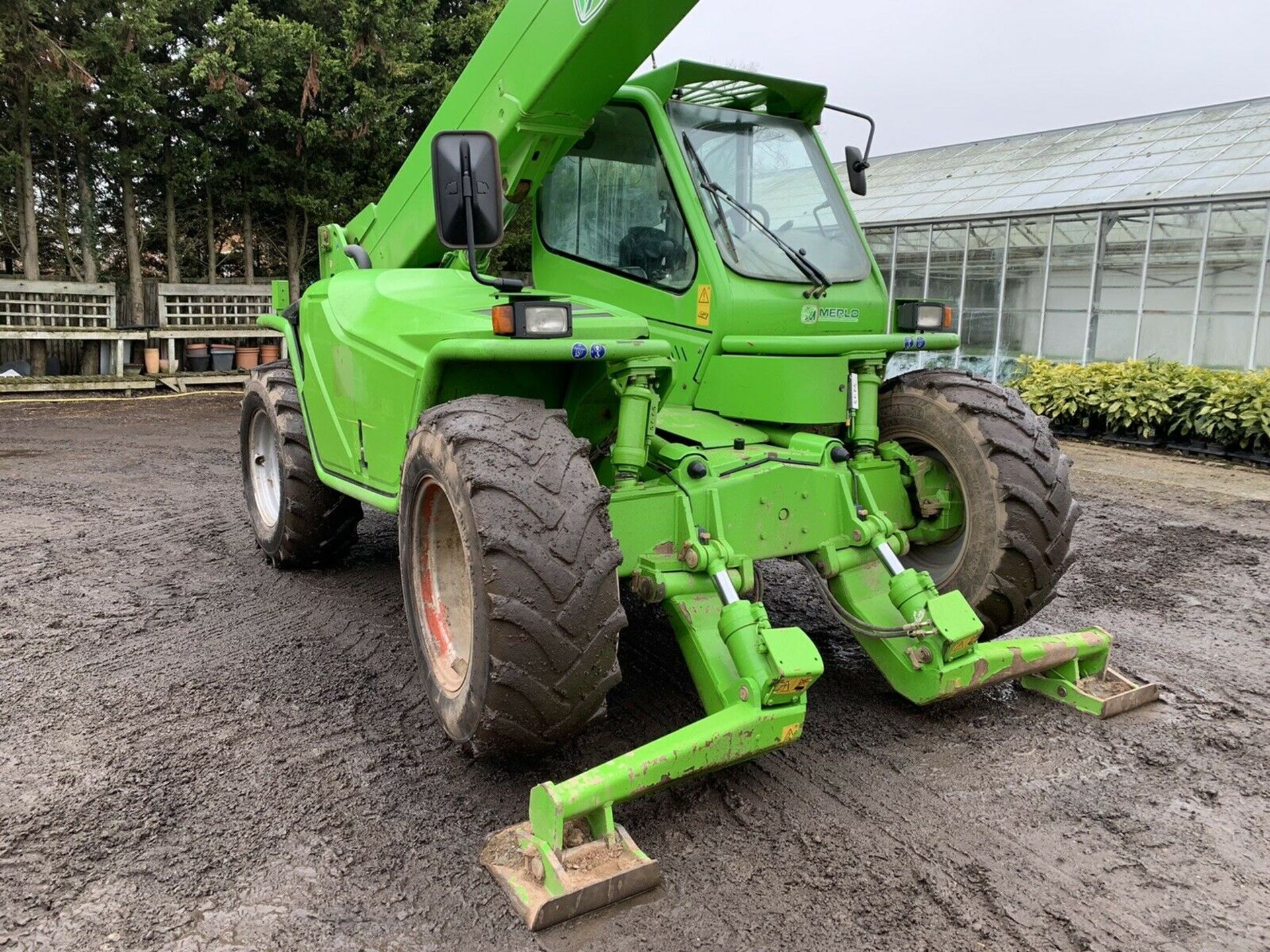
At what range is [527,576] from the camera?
2.72 metres

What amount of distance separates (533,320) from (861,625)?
1.63 meters

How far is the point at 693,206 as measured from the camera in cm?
390

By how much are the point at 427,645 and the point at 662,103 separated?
2488 mm

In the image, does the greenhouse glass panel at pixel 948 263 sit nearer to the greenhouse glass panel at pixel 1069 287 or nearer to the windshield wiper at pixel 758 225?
the greenhouse glass panel at pixel 1069 287

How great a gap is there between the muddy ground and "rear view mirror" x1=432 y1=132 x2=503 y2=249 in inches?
71.6

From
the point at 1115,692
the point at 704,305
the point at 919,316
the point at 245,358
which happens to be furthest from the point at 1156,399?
the point at 245,358

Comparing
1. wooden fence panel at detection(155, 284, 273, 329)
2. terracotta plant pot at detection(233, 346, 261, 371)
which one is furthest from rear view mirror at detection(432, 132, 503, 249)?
terracotta plant pot at detection(233, 346, 261, 371)

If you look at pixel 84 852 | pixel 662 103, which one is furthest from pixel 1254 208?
pixel 84 852

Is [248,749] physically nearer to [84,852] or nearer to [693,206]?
[84,852]

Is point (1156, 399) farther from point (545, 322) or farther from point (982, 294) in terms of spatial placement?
point (545, 322)

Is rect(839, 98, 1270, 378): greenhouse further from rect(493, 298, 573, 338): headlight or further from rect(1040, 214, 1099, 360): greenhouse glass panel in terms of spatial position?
rect(493, 298, 573, 338): headlight

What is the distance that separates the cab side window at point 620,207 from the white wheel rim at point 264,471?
229cm

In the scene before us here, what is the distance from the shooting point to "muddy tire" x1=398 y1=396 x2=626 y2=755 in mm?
2721

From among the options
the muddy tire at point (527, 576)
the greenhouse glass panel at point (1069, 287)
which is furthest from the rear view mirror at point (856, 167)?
the greenhouse glass panel at point (1069, 287)
